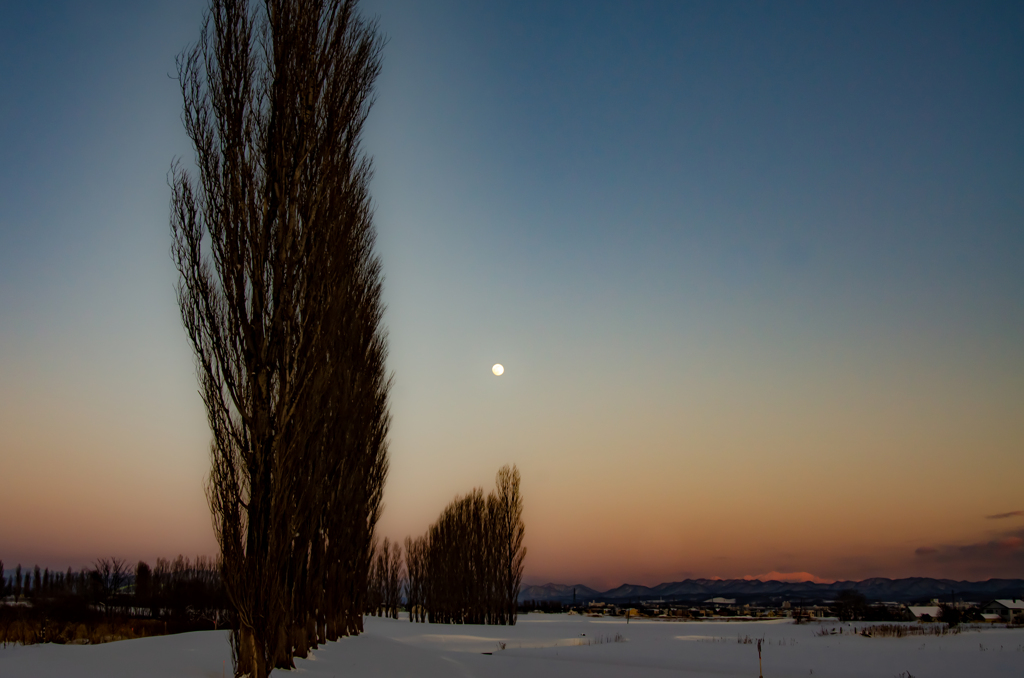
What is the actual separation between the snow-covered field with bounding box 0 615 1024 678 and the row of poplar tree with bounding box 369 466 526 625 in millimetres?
10418

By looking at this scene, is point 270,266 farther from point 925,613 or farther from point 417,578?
point 925,613

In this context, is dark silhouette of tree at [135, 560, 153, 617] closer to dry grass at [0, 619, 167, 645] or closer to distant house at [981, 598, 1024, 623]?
dry grass at [0, 619, 167, 645]

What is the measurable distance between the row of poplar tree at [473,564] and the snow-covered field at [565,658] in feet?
34.2

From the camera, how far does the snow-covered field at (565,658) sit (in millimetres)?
7738

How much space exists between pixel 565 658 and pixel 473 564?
890 inches

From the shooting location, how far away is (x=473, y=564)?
36.8 meters

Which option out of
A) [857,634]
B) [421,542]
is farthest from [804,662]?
[421,542]

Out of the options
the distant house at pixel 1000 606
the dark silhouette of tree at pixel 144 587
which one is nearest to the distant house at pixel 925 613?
the distant house at pixel 1000 606

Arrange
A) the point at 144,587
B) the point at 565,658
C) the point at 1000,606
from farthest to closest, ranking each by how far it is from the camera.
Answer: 1. the point at 1000,606
2. the point at 144,587
3. the point at 565,658

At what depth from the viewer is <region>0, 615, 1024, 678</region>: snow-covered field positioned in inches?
305

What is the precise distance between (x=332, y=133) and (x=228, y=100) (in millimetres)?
1211

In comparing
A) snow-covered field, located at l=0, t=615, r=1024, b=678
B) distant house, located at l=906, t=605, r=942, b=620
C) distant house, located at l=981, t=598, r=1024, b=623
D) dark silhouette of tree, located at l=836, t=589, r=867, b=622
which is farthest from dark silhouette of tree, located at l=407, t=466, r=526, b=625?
distant house, located at l=981, t=598, r=1024, b=623

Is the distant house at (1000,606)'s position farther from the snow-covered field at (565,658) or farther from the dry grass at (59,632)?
the dry grass at (59,632)

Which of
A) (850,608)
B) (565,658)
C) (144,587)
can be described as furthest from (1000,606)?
(144,587)
